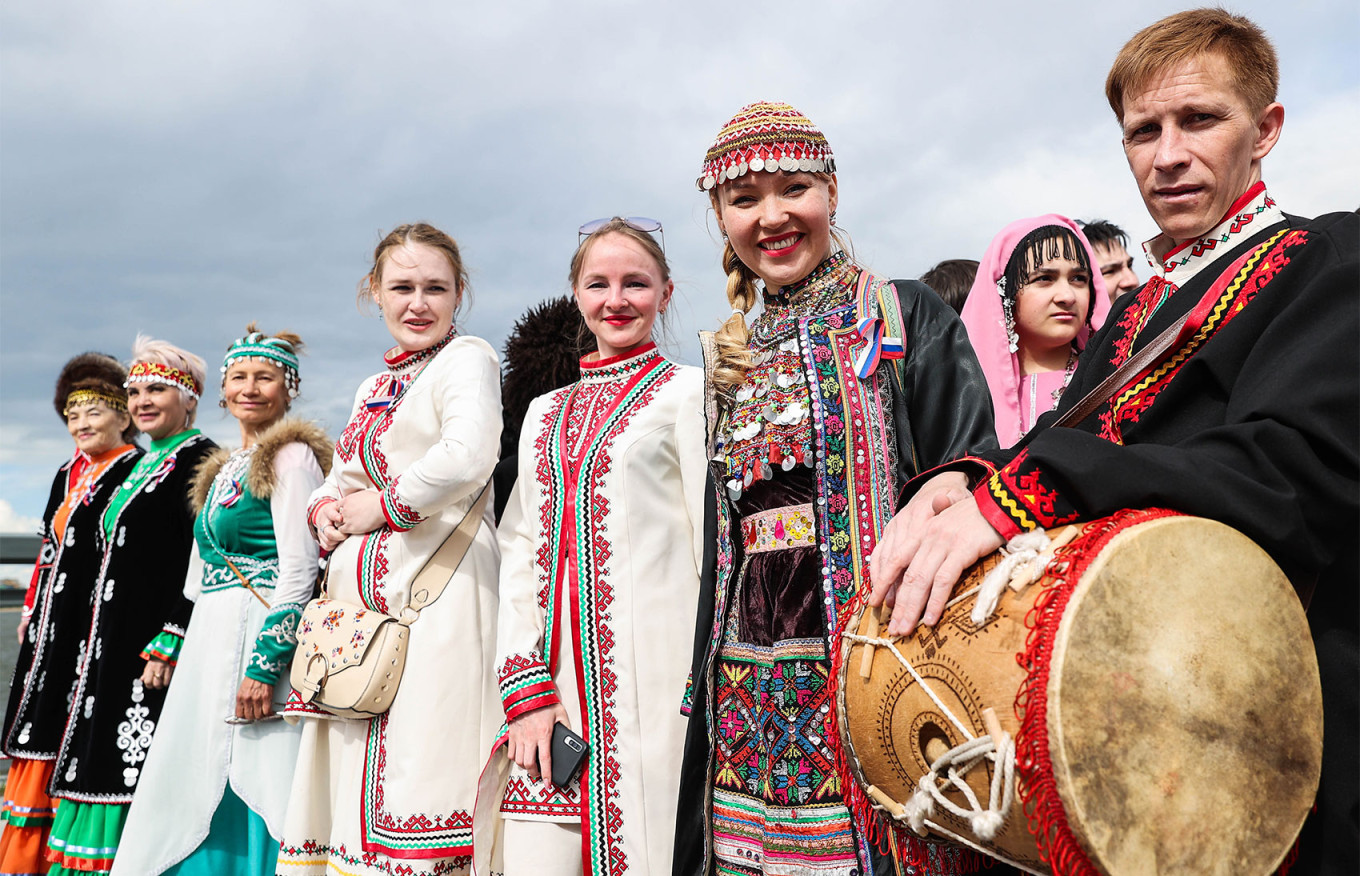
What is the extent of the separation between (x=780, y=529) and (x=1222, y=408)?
91 centimetres

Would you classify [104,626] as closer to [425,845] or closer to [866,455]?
[425,845]

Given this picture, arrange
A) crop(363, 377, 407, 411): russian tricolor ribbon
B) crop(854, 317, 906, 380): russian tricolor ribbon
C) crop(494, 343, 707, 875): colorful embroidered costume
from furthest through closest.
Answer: crop(363, 377, 407, 411): russian tricolor ribbon → crop(494, 343, 707, 875): colorful embroidered costume → crop(854, 317, 906, 380): russian tricolor ribbon

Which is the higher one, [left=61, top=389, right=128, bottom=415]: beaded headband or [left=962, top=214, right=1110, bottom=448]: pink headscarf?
[left=61, top=389, right=128, bottom=415]: beaded headband

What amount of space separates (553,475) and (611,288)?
59cm

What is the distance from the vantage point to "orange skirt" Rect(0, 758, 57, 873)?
467 centimetres

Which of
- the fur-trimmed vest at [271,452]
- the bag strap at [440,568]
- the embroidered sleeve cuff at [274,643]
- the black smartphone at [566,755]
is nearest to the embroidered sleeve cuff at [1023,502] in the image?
the black smartphone at [566,755]

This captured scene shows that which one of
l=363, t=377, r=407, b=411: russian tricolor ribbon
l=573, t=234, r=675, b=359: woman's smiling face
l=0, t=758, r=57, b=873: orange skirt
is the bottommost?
l=0, t=758, r=57, b=873: orange skirt

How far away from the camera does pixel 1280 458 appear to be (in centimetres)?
129

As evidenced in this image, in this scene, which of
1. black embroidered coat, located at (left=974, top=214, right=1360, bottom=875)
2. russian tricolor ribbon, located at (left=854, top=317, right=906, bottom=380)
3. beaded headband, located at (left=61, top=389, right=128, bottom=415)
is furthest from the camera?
beaded headband, located at (left=61, top=389, right=128, bottom=415)

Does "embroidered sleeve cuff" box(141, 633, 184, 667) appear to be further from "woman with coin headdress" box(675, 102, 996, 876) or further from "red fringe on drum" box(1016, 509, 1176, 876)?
"red fringe on drum" box(1016, 509, 1176, 876)

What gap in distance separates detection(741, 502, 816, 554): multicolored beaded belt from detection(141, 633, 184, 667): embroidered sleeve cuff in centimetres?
309

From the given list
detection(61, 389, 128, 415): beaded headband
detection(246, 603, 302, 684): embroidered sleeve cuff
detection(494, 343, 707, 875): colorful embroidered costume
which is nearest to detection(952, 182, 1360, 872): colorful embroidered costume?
detection(494, 343, 707, 875): colorful embroidered costume

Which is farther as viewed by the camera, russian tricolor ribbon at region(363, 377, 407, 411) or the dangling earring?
russian tricolor ribbon at region(363, 377, 407, 411)

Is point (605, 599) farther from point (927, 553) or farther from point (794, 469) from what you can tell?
point (927, 553)
